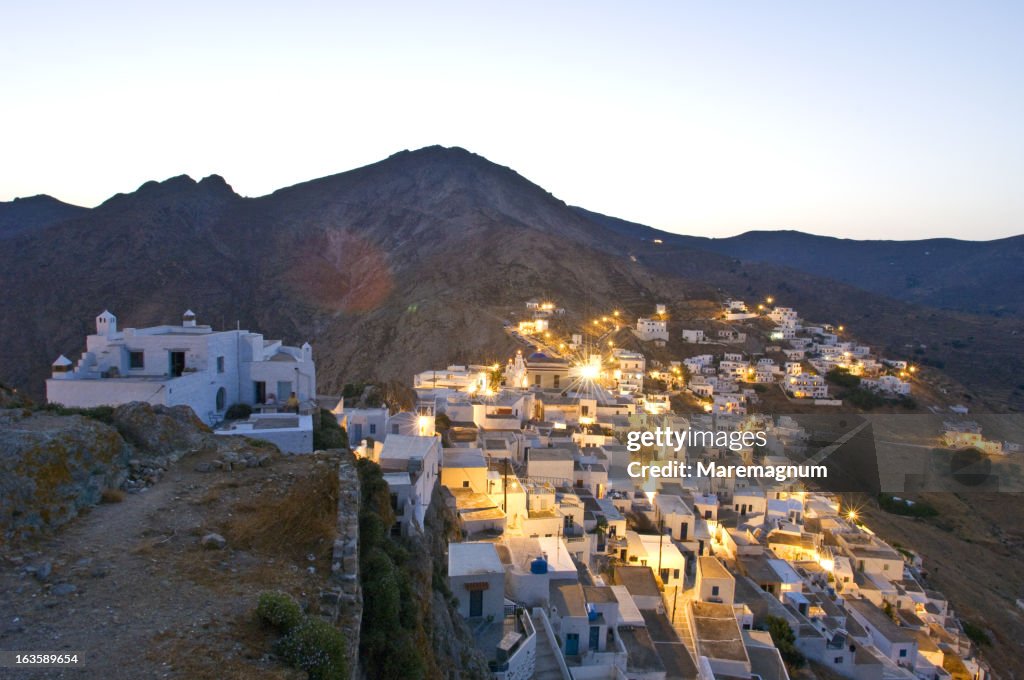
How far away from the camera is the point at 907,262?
14762cm

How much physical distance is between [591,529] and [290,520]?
957cm

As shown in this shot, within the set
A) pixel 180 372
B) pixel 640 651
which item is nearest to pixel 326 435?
pixel 180 372

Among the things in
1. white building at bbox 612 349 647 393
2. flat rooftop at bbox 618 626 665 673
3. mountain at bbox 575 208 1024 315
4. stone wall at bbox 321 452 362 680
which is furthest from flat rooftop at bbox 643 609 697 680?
mountain at bbox 575 208 1024 315

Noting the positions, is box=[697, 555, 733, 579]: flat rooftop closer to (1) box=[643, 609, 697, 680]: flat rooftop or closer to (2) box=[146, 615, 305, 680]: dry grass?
(1) box=[643, 609, 697, 680]: flat rooftop

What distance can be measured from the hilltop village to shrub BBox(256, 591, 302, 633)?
4.79 metres

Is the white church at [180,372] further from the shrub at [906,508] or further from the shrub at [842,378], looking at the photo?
the shrub at [842,378]

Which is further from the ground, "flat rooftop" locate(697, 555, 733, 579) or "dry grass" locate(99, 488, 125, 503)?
"dry grass" locate(99, 488, 125, 503)

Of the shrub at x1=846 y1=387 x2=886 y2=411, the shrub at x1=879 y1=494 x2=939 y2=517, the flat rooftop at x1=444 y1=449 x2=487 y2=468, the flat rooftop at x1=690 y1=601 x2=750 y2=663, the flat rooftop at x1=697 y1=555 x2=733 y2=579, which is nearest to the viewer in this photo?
the flat rooftop at x1=690 y1=601 x2=750 y2=663

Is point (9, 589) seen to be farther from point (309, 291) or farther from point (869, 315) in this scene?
point (869, 315)

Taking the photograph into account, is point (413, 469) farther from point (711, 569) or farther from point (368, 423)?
point (711, 569)

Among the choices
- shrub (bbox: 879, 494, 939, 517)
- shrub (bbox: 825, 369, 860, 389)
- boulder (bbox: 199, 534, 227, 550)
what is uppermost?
boulder (bbox: 199, 534, 227, 550)

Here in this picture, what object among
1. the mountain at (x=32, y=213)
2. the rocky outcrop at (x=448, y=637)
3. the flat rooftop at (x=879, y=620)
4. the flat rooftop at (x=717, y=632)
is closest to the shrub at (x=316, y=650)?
the rocky outcrop at (x=448, y=637)

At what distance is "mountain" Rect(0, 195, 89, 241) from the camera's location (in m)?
86.8

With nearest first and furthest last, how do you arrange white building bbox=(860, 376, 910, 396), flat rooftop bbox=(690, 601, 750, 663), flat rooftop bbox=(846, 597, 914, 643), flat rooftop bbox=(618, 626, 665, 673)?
1. flat rooftop bbox=(618, 626, 665, 673)
2. flat rooftop bbox=(690, 601, 750, 663)
3. flat rooftop bbox=(846, 597, 914, 643)
4. white building bbox=(860, 376, 910, 396)
